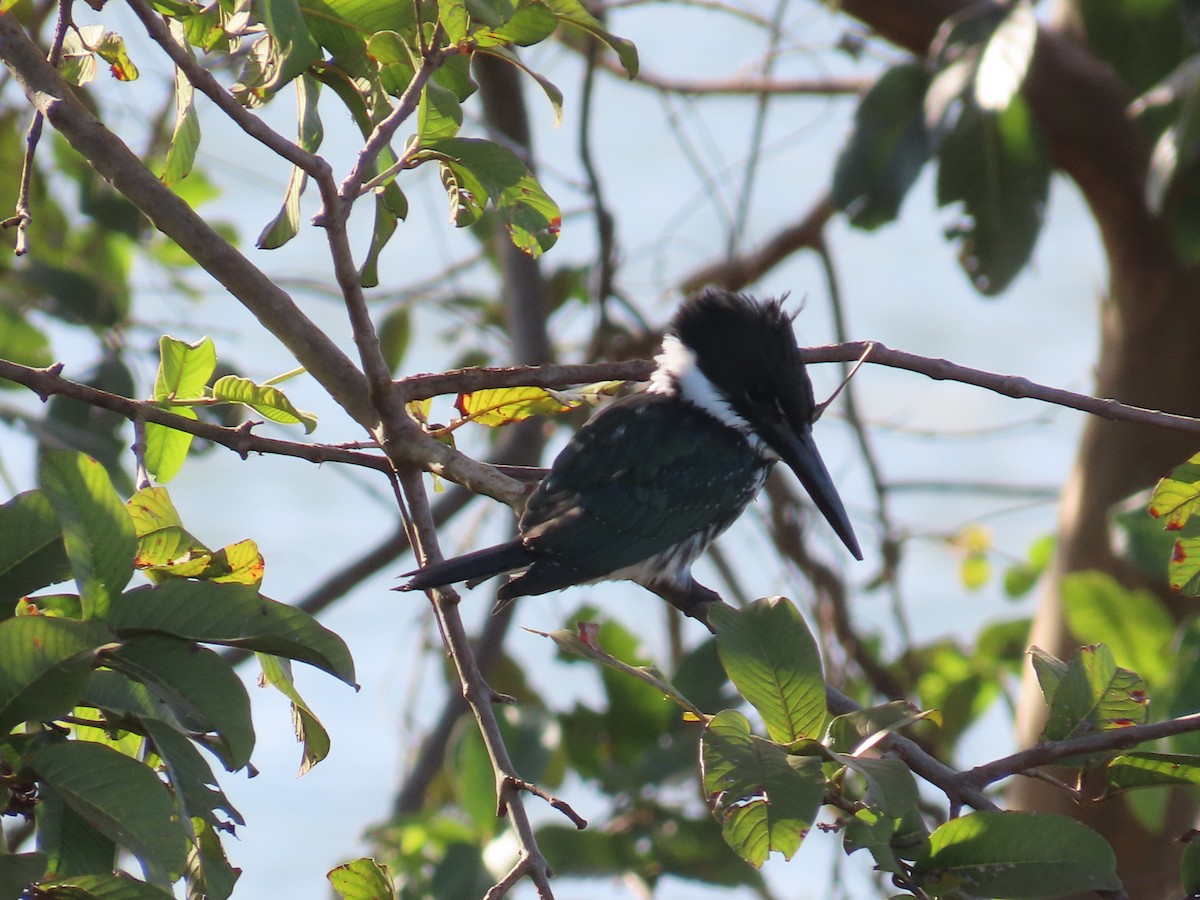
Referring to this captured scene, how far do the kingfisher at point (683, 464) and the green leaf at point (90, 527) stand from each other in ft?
3.45

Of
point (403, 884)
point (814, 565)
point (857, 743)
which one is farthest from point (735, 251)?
point (857, 743)

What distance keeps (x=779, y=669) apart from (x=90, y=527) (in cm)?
64

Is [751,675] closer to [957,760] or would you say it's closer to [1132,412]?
[1132,412]

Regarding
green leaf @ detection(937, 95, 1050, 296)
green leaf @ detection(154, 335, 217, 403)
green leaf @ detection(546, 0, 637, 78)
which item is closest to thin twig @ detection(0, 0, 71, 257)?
green leaf @ detection(154, 335, 217, 403)

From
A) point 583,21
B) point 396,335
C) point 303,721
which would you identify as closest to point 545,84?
point 583,21

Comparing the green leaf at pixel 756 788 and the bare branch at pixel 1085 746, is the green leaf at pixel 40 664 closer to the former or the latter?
the green leaf at pixel 756 788

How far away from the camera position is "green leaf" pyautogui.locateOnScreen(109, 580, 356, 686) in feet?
3.86

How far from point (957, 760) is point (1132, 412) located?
2.60 meters

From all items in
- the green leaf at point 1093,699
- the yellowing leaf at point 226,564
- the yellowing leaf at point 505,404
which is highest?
the yellowing leaf at point 505,404

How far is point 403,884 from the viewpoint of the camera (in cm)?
273

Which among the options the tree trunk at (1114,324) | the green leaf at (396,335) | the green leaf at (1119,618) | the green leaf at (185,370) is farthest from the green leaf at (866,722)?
the green leaf at (396,335)

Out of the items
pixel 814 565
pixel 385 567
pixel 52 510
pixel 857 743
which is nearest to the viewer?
pixel 52 510

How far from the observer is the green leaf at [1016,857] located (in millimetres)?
1216

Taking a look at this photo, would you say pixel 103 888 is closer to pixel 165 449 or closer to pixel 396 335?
pixel 165 449
